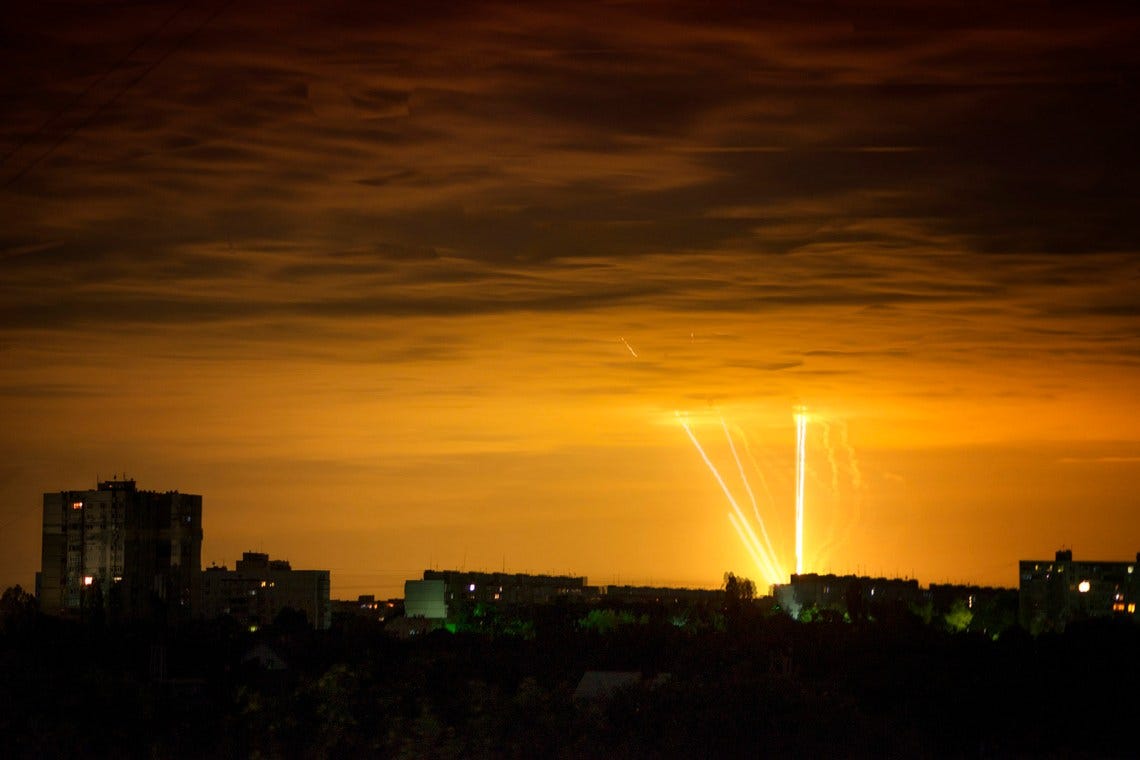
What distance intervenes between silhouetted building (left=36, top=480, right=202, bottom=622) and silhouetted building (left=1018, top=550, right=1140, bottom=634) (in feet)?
143

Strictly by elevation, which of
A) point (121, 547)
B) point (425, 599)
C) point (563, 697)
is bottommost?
point (563, 697)

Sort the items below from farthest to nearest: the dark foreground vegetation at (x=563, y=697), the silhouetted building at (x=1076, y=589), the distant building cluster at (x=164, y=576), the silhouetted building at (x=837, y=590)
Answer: the silhouetted building at (x=837, y=590)
the silhouetted building at (x=1076, y=589)
the distant building cluster at (x=164, y=576)
the dark foreground vegetation at (x=563, y=697)

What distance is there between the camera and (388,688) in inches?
1182

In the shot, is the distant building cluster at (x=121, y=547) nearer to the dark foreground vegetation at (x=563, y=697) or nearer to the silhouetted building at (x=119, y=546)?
the silhouetted building at (x=119, y=546)

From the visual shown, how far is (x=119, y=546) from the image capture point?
83.5 m

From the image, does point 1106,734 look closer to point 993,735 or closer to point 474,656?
point 993,735

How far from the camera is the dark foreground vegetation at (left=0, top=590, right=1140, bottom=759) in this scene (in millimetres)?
22297

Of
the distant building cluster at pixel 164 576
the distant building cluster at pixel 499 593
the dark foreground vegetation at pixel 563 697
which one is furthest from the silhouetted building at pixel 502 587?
the dark foreground vegetation at pixel 563 697

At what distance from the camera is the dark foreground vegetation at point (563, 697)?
878 inches

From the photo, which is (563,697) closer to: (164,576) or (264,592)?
(164,576)

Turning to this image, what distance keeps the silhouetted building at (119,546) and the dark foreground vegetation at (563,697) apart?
2145 cm

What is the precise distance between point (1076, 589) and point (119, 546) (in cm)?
5192

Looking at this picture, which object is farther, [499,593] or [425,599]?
[499,593]

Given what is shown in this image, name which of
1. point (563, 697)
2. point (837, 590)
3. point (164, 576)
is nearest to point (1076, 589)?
point (837, 590)
